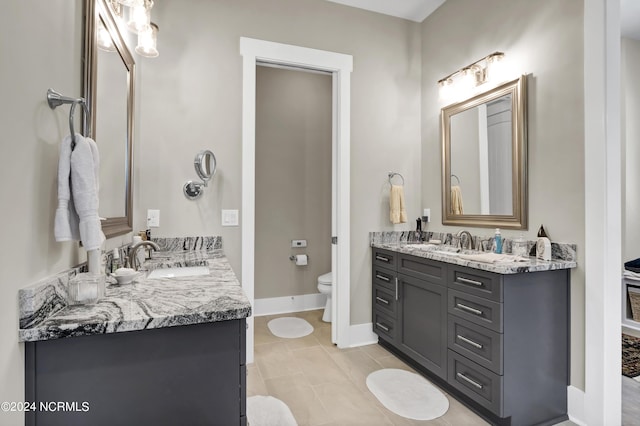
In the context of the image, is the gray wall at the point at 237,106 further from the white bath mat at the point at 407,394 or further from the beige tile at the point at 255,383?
the beige tile at the point at 255,383

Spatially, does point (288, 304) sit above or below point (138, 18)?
below

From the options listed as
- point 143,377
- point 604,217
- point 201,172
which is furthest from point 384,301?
point 143,377

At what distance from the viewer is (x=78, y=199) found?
3.29ft

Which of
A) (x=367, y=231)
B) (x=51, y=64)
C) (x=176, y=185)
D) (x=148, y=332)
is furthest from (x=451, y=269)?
(x=51, y=64)

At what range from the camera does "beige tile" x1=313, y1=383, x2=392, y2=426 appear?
1876 mm

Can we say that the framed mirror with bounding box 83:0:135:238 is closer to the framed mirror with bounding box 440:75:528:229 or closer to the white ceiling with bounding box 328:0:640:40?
the white ceiling with bounding box 328:0:640:40

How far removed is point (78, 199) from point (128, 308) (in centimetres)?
36

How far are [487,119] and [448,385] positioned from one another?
1864 millimetres

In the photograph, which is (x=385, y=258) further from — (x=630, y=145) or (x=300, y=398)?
(x=630, y=145)

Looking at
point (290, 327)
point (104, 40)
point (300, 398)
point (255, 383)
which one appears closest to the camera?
point (104, 40)

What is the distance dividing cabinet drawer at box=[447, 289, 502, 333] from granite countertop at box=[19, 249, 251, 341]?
4.43 feet

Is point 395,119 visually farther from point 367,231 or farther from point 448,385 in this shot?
point 448,385

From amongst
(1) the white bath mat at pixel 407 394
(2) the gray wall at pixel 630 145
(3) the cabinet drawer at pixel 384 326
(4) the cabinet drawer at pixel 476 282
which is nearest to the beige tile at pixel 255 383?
(1) the white bath mat at pixel 407 394

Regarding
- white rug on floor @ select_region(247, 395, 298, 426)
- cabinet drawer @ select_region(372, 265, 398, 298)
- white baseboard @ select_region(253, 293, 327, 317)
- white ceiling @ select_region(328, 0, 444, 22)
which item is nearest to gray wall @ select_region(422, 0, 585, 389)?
white ceiling @ select_region(328, 0, 444, 22)
